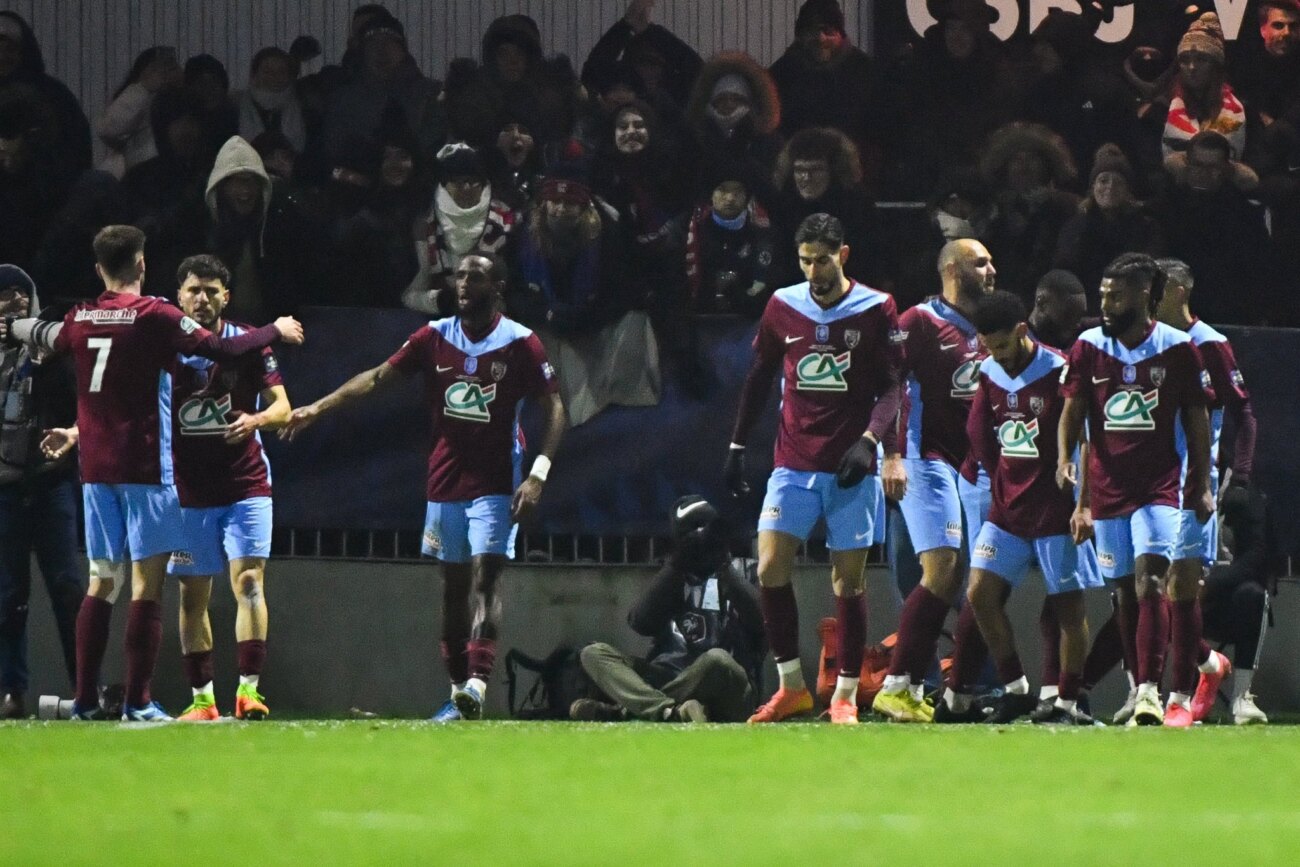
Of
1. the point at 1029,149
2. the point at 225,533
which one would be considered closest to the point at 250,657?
the point at 225,533

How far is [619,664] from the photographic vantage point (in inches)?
416

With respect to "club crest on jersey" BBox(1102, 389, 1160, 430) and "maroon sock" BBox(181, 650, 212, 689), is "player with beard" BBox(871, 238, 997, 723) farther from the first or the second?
"maroon sock" BBox(181, 650, 212, 689)

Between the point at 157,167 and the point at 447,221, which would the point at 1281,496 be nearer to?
the point at 447,221

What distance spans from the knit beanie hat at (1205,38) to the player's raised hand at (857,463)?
5376 millimetres

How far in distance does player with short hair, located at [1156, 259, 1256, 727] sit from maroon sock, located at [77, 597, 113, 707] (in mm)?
4333

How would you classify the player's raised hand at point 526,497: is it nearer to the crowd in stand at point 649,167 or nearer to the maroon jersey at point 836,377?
the maroon jersey at point 836,377

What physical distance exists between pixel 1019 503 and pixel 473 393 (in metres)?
2.53

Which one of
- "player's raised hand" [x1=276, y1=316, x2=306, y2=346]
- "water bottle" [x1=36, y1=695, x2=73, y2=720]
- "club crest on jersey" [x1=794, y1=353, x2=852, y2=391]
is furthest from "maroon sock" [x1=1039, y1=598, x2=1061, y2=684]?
"water bottle" [x1=36, y1=695, x2=73, y2=720]

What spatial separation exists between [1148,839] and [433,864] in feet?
4.88

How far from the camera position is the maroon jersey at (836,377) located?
32.6 ft

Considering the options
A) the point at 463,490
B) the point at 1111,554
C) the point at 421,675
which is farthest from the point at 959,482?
the point at 421,675

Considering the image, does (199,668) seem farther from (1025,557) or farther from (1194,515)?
(1194,515)

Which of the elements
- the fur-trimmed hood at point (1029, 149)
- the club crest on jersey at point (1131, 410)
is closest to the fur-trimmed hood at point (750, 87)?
the fur-trimmed hood at point (1029, 149)

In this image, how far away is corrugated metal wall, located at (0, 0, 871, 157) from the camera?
40.9 feet
